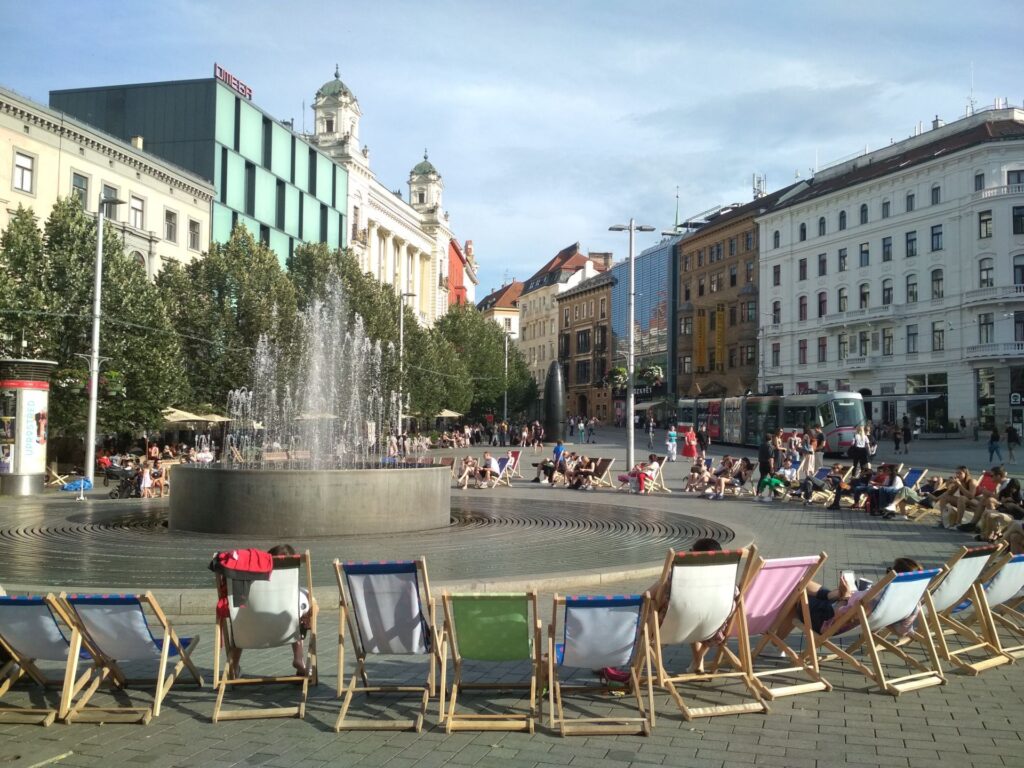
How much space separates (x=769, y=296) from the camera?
238ft

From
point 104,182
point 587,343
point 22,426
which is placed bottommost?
point 22,426

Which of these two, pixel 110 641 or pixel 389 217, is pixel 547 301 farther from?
pixel 110 641

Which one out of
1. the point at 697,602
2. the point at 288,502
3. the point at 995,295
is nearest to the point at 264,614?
the point at 697,602

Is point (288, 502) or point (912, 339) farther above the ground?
point (912, 339)

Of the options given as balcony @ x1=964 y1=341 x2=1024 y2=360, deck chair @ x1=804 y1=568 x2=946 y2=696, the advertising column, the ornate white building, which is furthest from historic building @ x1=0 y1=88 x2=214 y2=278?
balcony @ x1=964 y1=341 x2=1024 y2=360

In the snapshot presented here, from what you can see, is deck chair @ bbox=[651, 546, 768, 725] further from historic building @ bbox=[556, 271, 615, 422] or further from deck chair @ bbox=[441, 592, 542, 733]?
historic building @ bbox=[556, 271, 615, 422]

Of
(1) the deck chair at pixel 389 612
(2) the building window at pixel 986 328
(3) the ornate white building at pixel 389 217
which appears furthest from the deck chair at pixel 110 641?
(3) the ornate white building at pixel 389 217

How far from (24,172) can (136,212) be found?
7.69 m

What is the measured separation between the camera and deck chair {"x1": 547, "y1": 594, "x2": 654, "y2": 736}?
5.79m

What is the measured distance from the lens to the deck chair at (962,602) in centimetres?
713

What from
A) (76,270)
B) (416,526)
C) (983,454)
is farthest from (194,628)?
(983,454)

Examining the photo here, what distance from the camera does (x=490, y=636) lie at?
5.93 metres

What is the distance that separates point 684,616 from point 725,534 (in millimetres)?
9472

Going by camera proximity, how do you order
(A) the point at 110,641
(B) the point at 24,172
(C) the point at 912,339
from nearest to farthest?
1. (A) the point at 110,641
2. (B) the point at 24,172
3. (C) the point at 912,339
